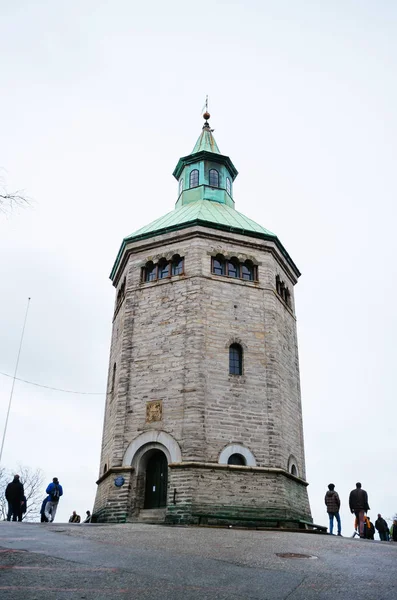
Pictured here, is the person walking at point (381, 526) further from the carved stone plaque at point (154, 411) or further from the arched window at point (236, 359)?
the carved stone plaque at point (154, 411)

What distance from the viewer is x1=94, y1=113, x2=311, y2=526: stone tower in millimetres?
19766

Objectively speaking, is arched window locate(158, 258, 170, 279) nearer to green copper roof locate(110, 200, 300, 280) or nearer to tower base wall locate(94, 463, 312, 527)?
green copper roof locate(110, 200, 300, 280)

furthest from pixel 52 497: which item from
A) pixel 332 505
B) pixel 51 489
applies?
pixel 332 505

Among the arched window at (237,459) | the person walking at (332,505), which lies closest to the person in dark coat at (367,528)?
the person walking at (332,505)

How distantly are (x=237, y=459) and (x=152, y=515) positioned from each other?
11.6 feet

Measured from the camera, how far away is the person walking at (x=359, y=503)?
1842 centimetres

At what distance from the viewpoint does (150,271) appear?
2477 centimetres

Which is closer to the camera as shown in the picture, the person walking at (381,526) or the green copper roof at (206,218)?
the person walking at (381,526)

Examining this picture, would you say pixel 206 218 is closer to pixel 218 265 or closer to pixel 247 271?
pixel 218 265

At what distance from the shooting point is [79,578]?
7227mm

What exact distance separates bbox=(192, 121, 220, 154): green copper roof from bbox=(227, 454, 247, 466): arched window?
17105 millimetres

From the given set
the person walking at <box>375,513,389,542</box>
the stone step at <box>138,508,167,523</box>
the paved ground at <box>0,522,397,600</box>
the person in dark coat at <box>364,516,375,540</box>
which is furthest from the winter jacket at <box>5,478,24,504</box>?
the person walking at <box>375,513,389,542</box>

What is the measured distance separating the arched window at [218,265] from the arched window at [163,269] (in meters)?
1.98

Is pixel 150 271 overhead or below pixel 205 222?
below
